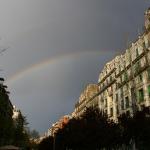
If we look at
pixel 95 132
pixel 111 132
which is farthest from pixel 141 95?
pixel 95 132

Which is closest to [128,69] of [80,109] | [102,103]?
[102,103]

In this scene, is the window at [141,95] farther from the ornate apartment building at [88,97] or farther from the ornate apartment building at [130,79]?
the ornate apartment building at [88,97]

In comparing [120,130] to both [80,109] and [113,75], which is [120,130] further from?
[80,109]

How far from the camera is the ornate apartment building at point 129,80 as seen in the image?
214 ft

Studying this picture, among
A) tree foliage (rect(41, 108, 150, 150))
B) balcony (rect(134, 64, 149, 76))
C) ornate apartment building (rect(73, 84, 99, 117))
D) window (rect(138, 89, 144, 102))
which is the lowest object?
tree foliage (rect(41, 108, 150, 150))

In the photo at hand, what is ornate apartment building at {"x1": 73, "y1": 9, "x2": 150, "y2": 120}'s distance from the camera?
6519cm

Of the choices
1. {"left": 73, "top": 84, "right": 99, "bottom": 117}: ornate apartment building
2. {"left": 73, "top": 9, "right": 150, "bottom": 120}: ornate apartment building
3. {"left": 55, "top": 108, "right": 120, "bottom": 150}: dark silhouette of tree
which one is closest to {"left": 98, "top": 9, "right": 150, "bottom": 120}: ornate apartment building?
{"left": 73, "top": 9, "right": 150, "bottom": 120}: ornate apartment building

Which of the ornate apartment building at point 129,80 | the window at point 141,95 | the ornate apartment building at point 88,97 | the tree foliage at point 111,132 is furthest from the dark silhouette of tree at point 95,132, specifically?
the ornate apartment building at point 88,97

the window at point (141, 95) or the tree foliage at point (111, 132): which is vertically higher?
the window at point (141, 95)

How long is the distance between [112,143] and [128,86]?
27710 millimetres

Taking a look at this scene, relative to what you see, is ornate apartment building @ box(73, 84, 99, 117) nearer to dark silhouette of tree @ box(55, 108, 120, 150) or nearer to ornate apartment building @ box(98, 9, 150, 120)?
ornate apartment building @ box(98, 9, 150, 120)

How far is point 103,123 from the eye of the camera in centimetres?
4816

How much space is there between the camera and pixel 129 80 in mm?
73812

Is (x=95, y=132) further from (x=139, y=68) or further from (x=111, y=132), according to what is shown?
(x=139, y=68)
